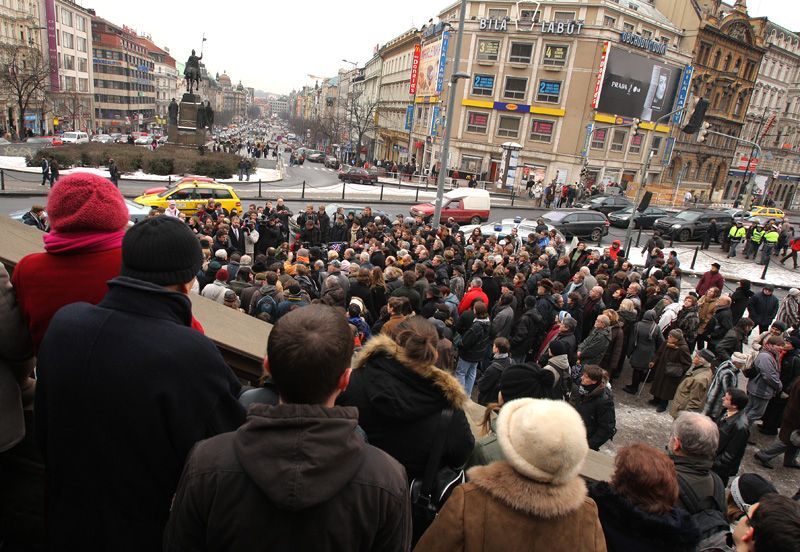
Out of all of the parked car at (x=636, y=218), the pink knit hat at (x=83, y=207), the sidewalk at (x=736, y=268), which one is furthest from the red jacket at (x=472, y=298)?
the parked car at (x=636, y=218)

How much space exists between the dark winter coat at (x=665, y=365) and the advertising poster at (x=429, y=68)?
4760cm

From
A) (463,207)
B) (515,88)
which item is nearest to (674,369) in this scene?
(463,207)

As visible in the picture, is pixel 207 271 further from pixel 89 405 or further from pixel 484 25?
pixel 484 25

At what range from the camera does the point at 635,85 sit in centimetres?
4731

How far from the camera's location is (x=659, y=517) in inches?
92.4

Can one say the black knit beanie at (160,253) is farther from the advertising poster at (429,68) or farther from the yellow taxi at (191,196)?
the advertising poster at (429,68)

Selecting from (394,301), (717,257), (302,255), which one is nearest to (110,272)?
(394,301)

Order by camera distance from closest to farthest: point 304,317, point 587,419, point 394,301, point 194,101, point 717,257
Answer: point 304,317 → point 587,419 → point 394,301 → point 717,257 → point 194,101

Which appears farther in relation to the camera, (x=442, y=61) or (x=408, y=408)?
(x=442, y=61)

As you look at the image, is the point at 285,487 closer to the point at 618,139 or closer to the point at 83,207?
the point at 83,207

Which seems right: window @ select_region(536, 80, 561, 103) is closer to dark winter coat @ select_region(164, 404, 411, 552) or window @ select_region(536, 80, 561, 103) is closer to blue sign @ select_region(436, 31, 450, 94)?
blue sign @ select_region(436, 31, 450, 94)

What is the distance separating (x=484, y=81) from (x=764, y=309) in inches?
1695

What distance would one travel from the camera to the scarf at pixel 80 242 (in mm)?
1887

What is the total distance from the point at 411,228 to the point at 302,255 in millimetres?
6911
